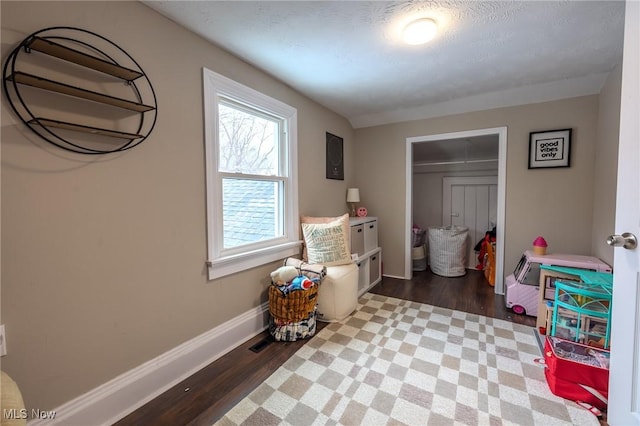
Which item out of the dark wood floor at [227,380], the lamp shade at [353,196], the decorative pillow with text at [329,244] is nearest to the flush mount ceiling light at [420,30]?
the decorative pillow with text at [329,244]

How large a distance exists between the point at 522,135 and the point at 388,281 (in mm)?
2326

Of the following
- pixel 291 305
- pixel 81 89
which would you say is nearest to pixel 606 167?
pixel 291 305

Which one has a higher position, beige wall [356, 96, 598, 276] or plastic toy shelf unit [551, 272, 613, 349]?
beige wall [356, 96, 598, 276]

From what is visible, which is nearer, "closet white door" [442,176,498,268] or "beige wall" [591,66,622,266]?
"beige wall" [591,66,622,266]

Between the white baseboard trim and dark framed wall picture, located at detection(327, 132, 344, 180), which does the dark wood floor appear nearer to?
the white baseboard trim

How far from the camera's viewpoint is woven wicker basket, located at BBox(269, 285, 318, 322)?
2078 mm

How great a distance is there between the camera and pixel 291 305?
2074mm

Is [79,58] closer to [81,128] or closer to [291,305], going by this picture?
[81,128]

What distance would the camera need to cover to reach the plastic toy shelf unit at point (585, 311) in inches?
68.9

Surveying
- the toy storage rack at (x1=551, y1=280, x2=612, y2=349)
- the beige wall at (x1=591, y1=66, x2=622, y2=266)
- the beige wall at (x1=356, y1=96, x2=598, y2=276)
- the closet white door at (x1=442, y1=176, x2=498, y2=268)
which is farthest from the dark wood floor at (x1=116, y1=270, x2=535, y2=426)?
the closet white door at (x1=442, y1=176, x2=498, y2=268)

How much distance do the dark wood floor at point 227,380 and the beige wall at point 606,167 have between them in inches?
38.4

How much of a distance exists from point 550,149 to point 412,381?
9.11 feet

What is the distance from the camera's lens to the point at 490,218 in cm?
434

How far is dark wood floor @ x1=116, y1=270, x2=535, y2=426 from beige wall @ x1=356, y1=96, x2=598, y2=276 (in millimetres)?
785
